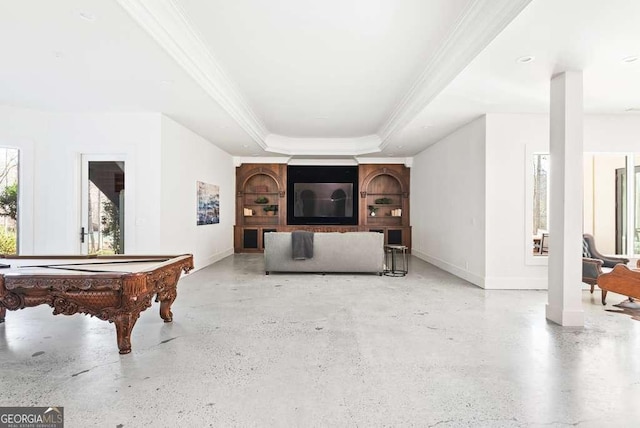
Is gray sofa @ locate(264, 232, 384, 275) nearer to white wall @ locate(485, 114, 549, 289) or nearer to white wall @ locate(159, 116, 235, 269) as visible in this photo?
white wall @ locate(159, 116, 235, 269)

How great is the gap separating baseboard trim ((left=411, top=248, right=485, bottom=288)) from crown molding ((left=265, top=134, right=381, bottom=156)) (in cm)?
290

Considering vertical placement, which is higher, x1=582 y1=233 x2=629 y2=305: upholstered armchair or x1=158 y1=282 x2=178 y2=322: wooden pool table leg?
x1=582 y1=233 x2=629 y2=305: upholstered armchair

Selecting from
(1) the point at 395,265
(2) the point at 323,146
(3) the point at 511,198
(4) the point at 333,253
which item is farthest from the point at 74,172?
(3) the point at 511,198

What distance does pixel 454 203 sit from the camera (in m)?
6.71

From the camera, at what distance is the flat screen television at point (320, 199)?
10.3m

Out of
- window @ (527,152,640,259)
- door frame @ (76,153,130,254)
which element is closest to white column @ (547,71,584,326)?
window @ (527,152,640,259)

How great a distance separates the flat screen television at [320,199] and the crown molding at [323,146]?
109 centimetres

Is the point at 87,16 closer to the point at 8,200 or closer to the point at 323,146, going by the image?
the point at 8,200

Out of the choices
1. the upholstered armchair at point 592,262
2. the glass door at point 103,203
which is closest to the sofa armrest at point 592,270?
the upholstered armchair at point 592,262

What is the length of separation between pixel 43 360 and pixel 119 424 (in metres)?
1.34

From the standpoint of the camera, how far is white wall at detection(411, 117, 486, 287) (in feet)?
18.5

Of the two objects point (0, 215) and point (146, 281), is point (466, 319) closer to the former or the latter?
point (146, 281)

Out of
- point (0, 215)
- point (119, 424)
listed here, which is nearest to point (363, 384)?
point (119, 424)

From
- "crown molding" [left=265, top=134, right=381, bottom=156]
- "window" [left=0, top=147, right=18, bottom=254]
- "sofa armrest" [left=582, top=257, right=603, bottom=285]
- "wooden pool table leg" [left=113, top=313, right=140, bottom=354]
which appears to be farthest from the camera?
"crown molding" [left=265, top=134, right=381, bottom=156]
